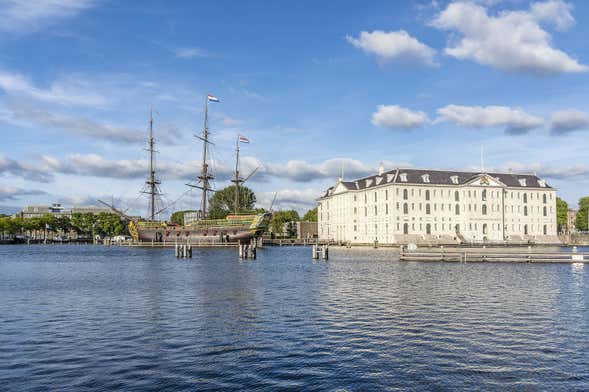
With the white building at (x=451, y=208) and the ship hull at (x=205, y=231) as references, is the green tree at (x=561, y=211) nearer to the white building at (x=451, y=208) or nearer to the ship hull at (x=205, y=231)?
the white building at (x=451, y=208)

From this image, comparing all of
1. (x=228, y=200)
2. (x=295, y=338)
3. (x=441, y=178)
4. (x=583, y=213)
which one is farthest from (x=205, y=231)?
(x=583, y=213)

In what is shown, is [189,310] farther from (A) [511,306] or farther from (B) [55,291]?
(A) [511,306]

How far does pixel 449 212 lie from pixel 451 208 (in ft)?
3.67

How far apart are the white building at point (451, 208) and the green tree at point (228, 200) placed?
148 ft

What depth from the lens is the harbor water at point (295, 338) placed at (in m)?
14.5

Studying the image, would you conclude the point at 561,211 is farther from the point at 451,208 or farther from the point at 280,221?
the point at 280,221

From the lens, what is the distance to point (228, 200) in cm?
16950

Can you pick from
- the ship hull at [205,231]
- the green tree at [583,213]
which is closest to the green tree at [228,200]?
the ship hull at [205,231]

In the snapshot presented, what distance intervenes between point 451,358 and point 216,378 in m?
7.63

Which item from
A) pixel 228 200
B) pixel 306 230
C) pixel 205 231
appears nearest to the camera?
pixel 205 231

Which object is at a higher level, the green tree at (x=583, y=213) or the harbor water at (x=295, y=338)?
the green tree at (x=583, y=213)

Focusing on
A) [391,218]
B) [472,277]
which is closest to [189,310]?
[472,277]

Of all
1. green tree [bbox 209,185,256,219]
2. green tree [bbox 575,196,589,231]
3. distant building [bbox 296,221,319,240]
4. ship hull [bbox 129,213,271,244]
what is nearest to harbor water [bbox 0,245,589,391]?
ship hull [bbox 129,213,271,244]

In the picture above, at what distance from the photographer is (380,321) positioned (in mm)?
22938
